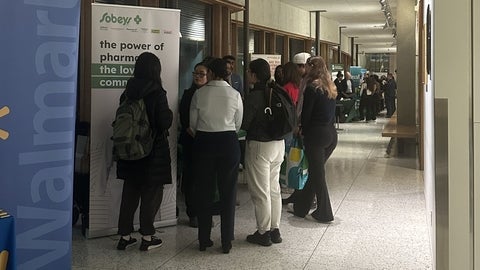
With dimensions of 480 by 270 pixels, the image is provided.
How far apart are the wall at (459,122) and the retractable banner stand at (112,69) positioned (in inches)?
120

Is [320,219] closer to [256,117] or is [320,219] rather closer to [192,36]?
[256,117]

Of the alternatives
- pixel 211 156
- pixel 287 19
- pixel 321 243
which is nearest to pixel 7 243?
pixel 211 156

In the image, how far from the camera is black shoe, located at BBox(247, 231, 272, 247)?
4.59m

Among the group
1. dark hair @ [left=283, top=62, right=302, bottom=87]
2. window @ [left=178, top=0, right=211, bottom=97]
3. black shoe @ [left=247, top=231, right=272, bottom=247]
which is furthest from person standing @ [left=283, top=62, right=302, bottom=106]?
window @ [left=178, top=0, right=211, bottom=97]

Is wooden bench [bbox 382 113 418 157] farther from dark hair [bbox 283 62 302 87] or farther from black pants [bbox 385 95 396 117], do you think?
black pants [bbox 385 95 396 117]

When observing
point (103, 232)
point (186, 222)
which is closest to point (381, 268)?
point (186, 222)

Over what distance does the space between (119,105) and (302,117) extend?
1.73 metres

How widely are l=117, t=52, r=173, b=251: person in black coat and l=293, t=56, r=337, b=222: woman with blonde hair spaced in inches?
56.2

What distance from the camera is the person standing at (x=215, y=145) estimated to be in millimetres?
4258

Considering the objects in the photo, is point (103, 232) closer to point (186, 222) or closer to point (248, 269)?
point (186, 222)

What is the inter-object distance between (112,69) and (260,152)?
1525 millimetres

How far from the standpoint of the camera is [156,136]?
445 centimetres

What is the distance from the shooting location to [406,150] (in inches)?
420

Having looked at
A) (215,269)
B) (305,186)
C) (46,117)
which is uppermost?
(46,117)
